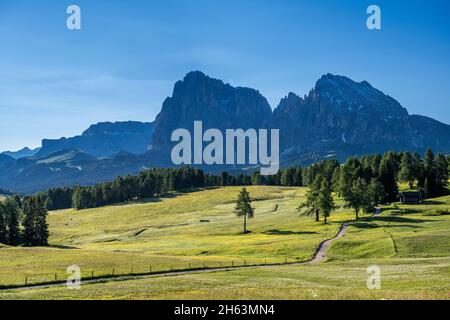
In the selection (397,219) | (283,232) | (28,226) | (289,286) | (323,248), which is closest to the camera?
(289,286)

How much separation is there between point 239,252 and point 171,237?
115 feet

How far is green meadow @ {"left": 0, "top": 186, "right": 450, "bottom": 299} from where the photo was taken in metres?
39.2

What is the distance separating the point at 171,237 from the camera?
117812 mm

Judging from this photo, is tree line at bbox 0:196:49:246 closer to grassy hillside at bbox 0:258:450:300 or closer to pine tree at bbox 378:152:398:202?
grassy hillside at bbox 0:258:450:300

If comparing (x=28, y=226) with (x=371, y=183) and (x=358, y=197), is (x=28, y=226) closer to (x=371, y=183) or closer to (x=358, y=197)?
(x=358, y=197)

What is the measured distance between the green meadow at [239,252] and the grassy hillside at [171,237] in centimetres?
26

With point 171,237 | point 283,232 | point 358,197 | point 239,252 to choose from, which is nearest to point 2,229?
point 171,237

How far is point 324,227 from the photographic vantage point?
105375 mm

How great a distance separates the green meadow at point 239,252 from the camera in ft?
129

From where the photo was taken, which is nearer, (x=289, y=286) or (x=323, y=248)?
(x=289, y=286)

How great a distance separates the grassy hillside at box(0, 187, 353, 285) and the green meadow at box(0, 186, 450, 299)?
26cm

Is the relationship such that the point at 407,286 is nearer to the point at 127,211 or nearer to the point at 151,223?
the point at 151,223
